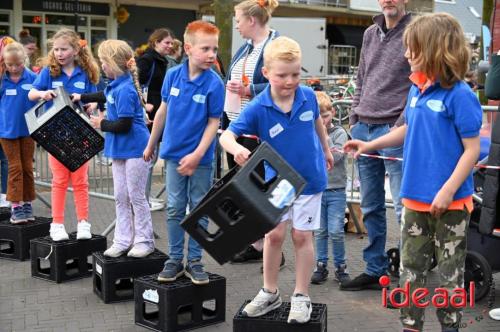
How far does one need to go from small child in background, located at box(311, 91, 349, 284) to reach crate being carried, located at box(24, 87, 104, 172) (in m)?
2.03

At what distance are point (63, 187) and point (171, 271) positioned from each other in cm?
190

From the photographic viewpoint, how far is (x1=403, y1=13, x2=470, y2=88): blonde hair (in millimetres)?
Answer: 3932

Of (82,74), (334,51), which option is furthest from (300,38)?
(82,74)

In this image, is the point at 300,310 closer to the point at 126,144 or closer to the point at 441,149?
the point at 441,149

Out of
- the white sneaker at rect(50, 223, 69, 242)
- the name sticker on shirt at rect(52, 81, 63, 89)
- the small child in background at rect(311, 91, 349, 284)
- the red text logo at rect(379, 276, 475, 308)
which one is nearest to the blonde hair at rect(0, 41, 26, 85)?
the name sticker on shirt at rect(52, 81, 63, 89)

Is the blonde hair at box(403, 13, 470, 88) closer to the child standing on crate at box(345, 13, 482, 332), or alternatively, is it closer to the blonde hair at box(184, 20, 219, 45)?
the child standing on crate at box(345, 13, 482, 332)

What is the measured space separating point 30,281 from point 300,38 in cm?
2269

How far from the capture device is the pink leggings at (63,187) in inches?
252

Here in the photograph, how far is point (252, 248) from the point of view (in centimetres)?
680

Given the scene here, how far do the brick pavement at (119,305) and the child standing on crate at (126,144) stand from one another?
53 cm

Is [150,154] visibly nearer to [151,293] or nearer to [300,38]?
[151,293]

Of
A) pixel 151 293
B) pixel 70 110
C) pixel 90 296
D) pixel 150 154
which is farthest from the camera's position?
pixel 70 110

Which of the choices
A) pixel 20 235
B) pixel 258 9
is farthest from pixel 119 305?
pixel 258 9

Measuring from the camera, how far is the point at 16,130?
7.23m
